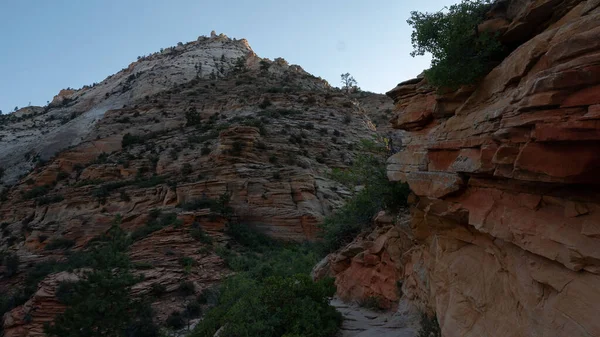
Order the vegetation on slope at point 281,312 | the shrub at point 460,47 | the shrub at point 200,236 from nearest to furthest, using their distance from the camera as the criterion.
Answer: the shrub at point 460,47 < the vegetation on slope at point 281,312 < the shrub at point 200,236

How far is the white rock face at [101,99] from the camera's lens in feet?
171

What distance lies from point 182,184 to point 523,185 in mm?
24379

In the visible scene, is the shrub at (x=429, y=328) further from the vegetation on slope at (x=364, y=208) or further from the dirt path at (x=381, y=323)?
the vegetation on slope at (x=364, y=208)

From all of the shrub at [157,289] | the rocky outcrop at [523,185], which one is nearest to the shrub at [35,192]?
the shrub at [157,289]

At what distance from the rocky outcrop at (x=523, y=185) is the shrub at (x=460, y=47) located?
0.24 m

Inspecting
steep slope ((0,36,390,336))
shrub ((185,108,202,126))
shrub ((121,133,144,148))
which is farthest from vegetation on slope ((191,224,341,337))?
shrub ((121,133,144,148))

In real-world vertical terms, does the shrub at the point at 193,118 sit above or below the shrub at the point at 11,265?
above

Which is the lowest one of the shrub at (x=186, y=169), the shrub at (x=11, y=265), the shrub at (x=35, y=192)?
the shrub at (x=11, y=265)

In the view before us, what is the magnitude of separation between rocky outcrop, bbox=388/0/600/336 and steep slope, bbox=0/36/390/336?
549 inches

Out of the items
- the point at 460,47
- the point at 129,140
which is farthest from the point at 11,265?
the point at 460,47

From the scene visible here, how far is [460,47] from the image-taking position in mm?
5918

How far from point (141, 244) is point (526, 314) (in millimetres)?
19346

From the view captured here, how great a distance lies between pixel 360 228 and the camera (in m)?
13.1

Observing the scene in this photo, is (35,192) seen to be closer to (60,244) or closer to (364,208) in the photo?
(60,244)
